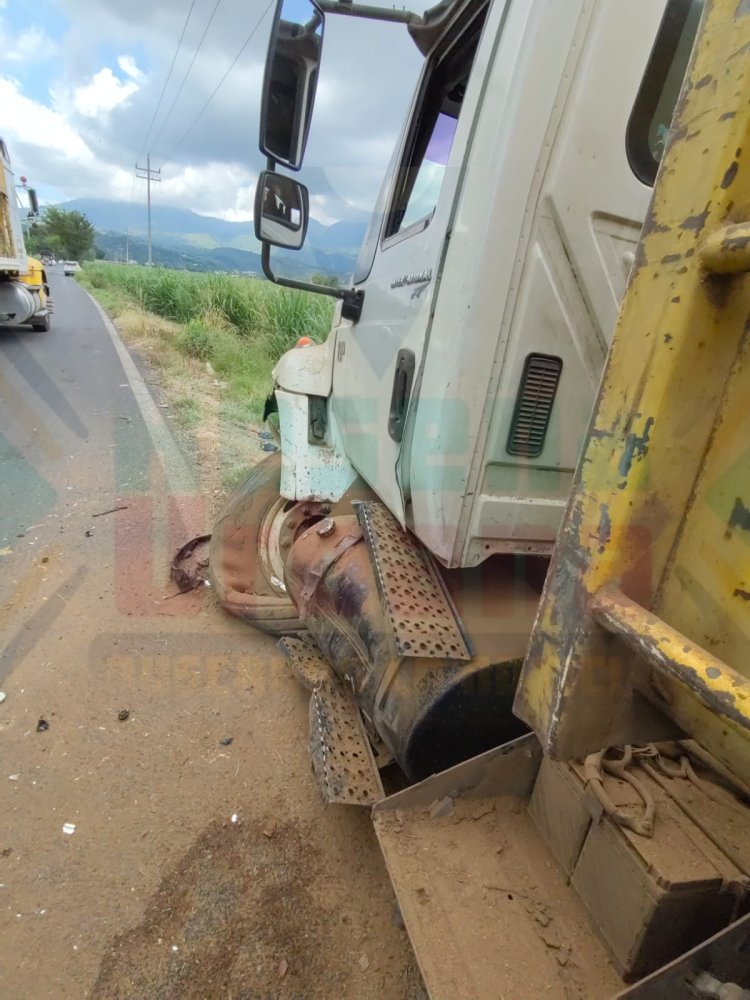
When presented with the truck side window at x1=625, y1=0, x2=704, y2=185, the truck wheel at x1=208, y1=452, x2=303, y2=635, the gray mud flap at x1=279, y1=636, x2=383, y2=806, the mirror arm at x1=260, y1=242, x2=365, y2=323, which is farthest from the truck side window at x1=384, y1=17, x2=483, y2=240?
the gray mud flap at x1=279, y1=636, x2=383, y2=806

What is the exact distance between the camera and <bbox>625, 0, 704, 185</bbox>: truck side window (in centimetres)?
153

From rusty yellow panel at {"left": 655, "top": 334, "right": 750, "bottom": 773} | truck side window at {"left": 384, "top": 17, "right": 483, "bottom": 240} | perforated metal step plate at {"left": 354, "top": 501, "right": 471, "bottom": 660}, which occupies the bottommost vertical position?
perforated metal step plate at {"left": 354, "top": 501, "right": 471, "bottom": 660}

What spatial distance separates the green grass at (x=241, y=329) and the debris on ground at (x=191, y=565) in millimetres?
4026

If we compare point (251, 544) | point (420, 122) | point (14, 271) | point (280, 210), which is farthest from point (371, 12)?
point (14, 271)

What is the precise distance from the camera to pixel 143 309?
65.2 feet

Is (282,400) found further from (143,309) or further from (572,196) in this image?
(143,309)

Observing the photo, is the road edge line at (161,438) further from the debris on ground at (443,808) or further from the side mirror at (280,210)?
the debris on ground at (443,808)

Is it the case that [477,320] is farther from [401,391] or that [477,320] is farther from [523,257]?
[401,391]

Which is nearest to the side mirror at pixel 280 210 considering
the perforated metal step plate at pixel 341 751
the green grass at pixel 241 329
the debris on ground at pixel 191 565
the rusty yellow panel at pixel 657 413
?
the rusty yellow panel at pixel 657 413

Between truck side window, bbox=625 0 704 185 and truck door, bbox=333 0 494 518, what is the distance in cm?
45

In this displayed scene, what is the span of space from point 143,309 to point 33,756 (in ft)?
66.0

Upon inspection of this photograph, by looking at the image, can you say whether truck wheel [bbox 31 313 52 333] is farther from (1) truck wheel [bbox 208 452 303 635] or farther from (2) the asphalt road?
(1) truck wheel [bbox 208 452 303 635]

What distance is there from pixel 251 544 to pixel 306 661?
1.06 m

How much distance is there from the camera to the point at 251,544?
11.4ft
